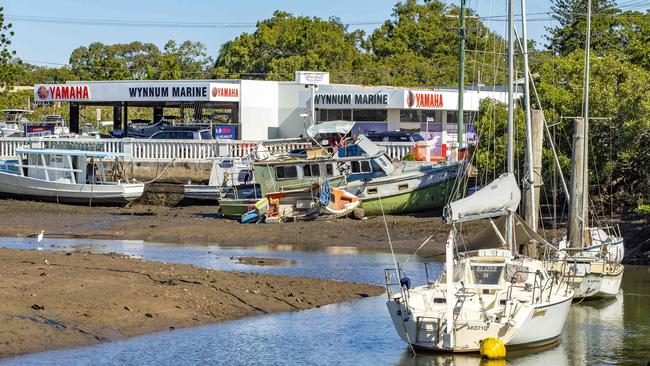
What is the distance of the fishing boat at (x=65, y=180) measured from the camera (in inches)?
2087

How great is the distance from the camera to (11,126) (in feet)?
250

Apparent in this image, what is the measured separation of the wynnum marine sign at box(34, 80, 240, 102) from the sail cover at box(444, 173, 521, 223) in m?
38.9

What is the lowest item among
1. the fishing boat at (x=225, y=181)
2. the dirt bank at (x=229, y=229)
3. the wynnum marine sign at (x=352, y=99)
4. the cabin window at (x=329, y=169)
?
the dirt bank at (x=229, y=229)

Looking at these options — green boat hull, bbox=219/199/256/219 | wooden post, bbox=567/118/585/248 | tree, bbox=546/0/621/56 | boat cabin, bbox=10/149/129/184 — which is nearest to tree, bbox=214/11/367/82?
tree, bbox=546/0/621/56

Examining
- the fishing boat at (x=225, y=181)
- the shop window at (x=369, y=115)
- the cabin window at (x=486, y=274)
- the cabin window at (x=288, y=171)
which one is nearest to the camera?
the cabin window at (x=486, y=274)

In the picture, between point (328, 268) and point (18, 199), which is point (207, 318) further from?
point (18, 199)

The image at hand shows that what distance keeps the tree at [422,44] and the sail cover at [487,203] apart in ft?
190

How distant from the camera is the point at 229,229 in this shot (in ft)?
148

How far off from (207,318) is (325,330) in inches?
106

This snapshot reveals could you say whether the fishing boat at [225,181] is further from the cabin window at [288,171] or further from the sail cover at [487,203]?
the sail cover at [487,203]

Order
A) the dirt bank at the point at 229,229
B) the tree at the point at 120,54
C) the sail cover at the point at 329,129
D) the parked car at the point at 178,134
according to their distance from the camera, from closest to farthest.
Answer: the dirt bank at the point at 229,229
the sail cover at the point at 329,129
the parked car at the point at 178,134
the tree at the point at 120,54

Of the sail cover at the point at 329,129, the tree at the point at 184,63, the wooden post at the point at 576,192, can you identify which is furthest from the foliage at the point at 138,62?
the wooden post at the point at 576,192

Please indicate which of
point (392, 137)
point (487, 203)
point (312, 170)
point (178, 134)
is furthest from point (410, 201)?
point (487, 203)

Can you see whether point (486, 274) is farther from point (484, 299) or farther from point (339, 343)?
point (339, 343)
